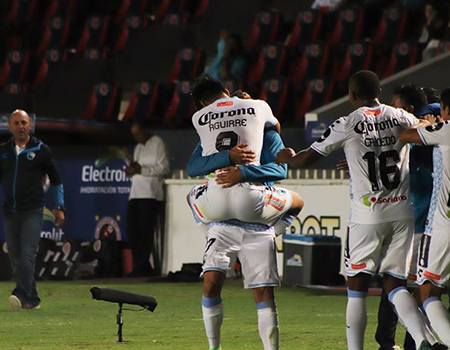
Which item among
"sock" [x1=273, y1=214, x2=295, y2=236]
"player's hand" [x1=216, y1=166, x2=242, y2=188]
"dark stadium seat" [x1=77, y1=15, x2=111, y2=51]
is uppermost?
"dark stadium seat" [x1=77, y1=15, x2=111, y2=51]

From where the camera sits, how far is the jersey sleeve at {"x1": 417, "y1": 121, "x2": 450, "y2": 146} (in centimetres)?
699

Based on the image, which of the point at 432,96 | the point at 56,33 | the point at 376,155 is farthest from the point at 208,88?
the point at 56,33

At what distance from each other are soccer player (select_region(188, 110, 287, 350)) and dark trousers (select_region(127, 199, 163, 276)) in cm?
845

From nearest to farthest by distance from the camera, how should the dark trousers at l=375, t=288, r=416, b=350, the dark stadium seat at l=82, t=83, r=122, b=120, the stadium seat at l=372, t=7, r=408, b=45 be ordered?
the dark trousers at l=375, t=288, r=416, b=350, the stadium seat at l=372, t=7, r=408, b=45, the dark stadium seat at l=82, t=83, r=122, b=120

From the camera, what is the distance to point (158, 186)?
16.1m

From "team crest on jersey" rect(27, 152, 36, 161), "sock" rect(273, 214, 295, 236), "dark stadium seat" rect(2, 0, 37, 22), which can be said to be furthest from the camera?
"dark stadium seat" rect(2, 0, 37, 22)

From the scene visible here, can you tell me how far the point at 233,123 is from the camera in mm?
7391

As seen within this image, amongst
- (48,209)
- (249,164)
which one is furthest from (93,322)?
(48,209)

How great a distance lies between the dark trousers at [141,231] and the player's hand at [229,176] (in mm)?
8672

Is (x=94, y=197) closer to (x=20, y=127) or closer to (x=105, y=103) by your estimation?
(x=105, y=103)

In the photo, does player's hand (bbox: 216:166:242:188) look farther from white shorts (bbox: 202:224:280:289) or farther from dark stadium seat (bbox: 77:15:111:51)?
dark stadium seat (bbox: 77:15:111:51)

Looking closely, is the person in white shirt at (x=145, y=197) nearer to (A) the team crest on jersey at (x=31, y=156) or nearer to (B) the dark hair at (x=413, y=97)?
(A) the team crest on jersey at (x=31, y=156)

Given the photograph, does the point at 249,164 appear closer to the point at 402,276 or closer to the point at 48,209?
the point at 402,276

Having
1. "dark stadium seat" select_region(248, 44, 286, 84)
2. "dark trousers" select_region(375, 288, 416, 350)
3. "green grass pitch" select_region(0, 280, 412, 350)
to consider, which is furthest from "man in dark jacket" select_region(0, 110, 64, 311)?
"dark stadium seat" select_region(248, 44, 286, 84)
